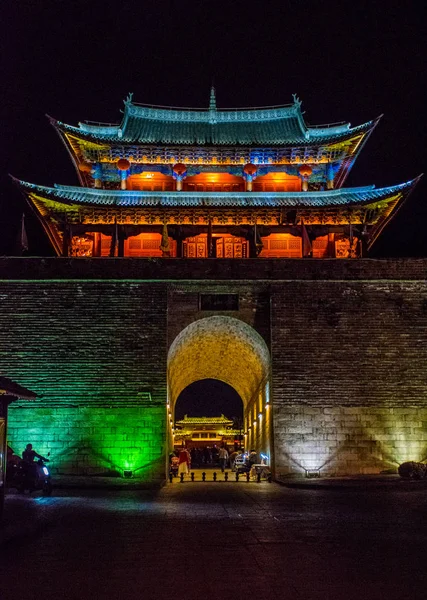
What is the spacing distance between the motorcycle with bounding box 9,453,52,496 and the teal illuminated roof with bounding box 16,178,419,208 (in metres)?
10.1

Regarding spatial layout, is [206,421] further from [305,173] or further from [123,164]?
[123,164]

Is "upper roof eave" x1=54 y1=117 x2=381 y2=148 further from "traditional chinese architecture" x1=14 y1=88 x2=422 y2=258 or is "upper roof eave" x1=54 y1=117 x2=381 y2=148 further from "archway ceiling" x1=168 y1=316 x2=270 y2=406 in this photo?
"archway ceiling" x1=168 y1=316 x2=270 y2=406

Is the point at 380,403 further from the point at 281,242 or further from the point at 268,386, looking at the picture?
the point at 281,242

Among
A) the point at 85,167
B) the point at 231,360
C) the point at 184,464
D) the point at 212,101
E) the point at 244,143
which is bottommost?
the point at 184,464

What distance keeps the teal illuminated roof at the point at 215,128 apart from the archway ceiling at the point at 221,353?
23.4 ft

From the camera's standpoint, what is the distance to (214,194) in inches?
903

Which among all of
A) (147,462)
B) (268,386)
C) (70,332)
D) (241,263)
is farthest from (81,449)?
(241,263)

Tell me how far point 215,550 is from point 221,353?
1621 cm

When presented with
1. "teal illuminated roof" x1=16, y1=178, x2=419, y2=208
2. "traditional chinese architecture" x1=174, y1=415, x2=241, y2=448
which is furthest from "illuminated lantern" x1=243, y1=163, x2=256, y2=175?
"traditional chinese architecture" x1=174, y1=415, x2=241, y2=448

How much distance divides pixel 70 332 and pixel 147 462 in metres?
4.06

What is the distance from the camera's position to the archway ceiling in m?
19.0

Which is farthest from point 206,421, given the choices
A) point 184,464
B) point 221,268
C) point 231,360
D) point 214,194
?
point 221,268

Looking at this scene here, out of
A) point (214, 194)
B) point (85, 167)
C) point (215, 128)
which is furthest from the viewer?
point (215, 128)

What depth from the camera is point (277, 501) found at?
11.6 m
